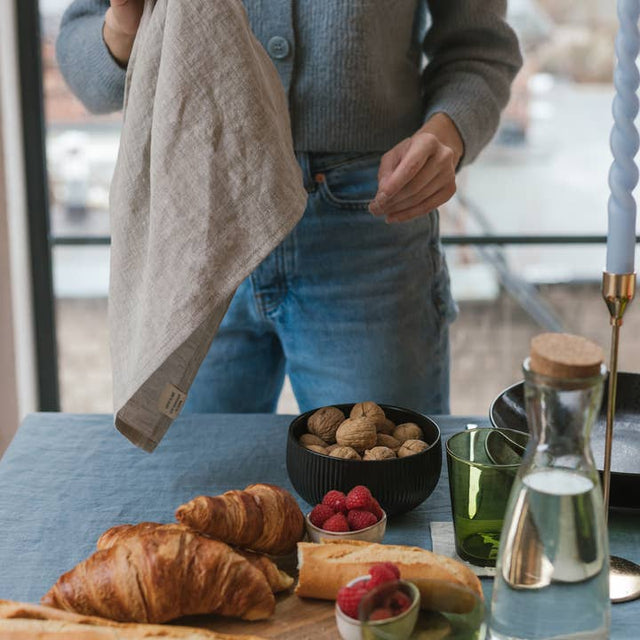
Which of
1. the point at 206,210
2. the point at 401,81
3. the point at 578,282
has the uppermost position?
the point at 401,81

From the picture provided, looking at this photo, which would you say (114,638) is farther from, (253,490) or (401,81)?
(401,81)

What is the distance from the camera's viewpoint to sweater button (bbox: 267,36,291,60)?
1.08 m

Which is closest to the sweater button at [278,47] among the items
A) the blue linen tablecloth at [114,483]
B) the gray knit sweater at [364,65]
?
the gray knit sweater at [364,65]

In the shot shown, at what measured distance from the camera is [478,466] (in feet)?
2.41

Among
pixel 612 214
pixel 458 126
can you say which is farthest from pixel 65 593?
pixel 458 126

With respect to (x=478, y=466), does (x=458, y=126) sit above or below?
above

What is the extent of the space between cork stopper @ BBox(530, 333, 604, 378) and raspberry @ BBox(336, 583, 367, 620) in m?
0.19

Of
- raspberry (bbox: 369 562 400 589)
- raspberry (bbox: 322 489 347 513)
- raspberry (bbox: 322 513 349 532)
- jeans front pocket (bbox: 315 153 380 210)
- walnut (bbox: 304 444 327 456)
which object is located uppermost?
jeans front pocket (bbox: 315 153 380 210)

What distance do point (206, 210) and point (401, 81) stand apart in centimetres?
47

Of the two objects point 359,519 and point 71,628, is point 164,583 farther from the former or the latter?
point 359,519

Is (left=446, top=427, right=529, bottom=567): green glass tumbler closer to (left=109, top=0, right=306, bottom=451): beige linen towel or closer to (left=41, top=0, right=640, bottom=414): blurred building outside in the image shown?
(left=109, top=0, right=306, bottom=451): beige linen towel

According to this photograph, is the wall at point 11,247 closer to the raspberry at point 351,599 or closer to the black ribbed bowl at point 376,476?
the black ribbed bowl at point 376,476

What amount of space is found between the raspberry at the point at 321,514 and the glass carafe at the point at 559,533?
19 centimetres

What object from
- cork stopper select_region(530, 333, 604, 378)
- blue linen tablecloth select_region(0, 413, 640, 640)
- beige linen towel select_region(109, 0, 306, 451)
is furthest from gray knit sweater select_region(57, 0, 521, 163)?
cork stopper select_region(530, 333, 604, 378)
